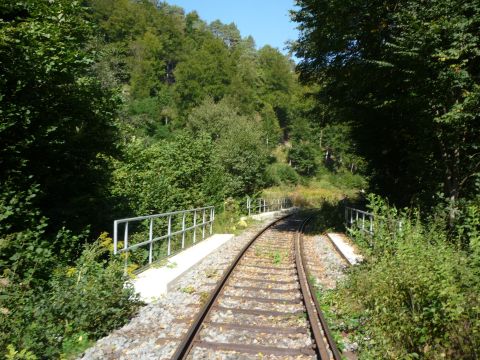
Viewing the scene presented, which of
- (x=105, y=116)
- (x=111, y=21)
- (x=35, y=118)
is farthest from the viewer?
(x=111, y=21)

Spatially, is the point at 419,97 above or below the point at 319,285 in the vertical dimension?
above

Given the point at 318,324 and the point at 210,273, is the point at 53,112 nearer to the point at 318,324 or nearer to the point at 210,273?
the point at 210,273

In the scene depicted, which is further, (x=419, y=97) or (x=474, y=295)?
(x=419, y=97)

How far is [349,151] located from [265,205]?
47.0 ft

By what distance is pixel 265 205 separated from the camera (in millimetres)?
33969

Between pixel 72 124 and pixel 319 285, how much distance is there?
684 centimetres

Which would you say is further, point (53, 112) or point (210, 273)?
point (210, 273)

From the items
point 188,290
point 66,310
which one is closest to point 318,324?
point 188,290

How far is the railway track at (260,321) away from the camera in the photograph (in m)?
5.24

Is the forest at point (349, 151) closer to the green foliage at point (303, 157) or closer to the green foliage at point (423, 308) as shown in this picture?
the green foliage at point (423, 308)

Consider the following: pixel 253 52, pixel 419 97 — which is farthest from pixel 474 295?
pixel 253 52

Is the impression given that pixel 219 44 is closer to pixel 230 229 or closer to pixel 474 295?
pixel 230 229

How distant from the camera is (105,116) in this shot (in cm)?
995

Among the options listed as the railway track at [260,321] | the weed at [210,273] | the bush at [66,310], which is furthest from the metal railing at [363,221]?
the bush at [66,310]
